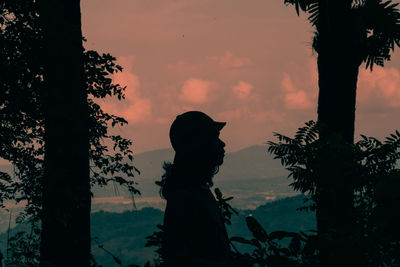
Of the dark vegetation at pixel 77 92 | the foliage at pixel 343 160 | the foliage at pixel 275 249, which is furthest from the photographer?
the dark vegetation at pixel 77 92

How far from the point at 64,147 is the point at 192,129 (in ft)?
15.9

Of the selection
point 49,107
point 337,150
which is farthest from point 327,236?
point 49,107

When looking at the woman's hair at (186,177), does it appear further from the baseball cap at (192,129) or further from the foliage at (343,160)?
the foliage at (343,160)

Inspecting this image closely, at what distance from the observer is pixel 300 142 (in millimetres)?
5656

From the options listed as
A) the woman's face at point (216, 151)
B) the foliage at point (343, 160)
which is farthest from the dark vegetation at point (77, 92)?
the woman's face at point (216, 151)

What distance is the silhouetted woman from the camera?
288 centimetres

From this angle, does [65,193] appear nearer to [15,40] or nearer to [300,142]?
[15,40]

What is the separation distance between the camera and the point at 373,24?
867 centimetres

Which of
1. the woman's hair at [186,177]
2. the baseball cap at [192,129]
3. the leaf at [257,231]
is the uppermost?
the baseball cap at [192,129]

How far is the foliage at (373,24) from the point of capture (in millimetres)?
8305

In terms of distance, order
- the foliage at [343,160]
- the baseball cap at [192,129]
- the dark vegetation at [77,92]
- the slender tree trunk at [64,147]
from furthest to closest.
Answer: the slender tree trunk at [64,147] < the dark vegetation at [77,92] < the foliage at [343,160] < the baseball cap at [192,129]

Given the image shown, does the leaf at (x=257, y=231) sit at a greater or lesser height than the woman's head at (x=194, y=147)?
lesser

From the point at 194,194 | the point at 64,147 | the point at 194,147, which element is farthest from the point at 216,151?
the point at 64,147

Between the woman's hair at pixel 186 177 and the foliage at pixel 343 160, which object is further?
the foliage at pixel 343 160
